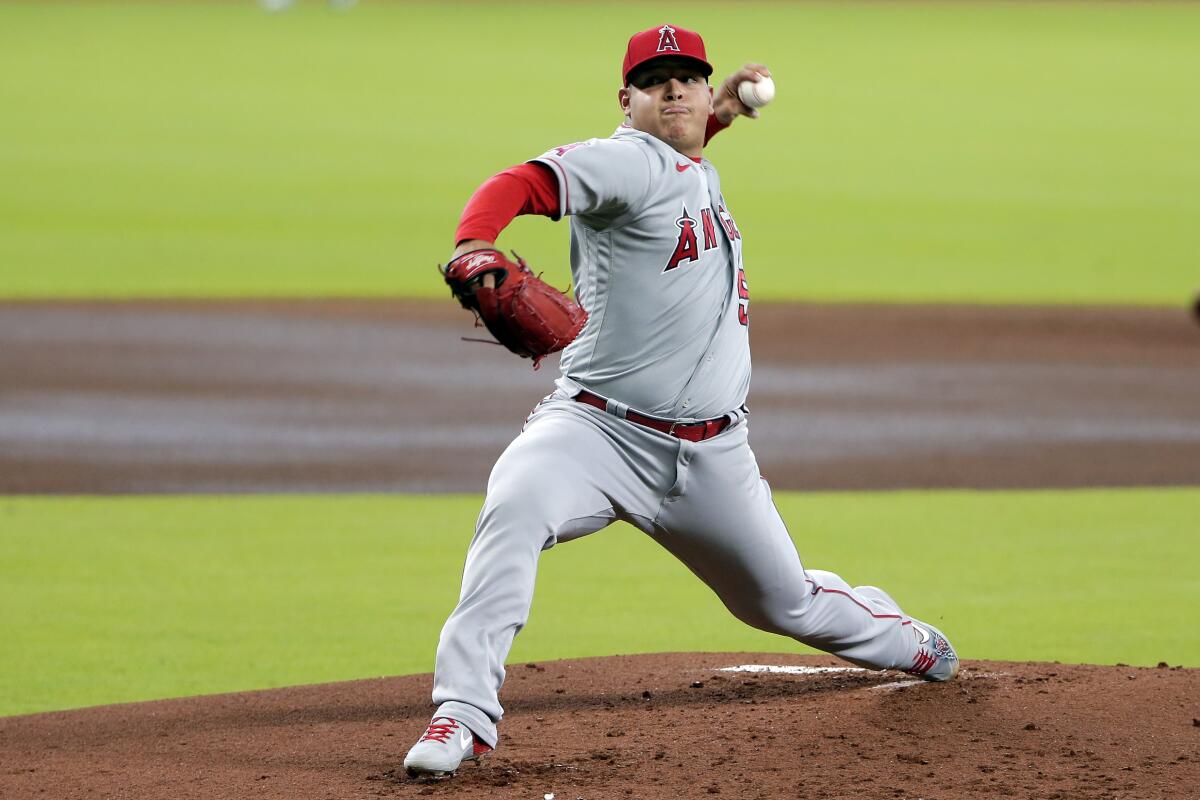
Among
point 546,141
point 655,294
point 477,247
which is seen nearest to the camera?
point 477,247

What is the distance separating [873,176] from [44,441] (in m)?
17.9

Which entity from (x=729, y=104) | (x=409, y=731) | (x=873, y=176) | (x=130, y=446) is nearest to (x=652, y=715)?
(x=409, y=731)

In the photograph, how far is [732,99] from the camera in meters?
5.18

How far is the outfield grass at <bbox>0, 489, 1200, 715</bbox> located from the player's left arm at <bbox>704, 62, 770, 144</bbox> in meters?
2.10

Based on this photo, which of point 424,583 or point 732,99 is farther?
point 424,583

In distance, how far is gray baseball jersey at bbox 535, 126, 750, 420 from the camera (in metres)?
4.55

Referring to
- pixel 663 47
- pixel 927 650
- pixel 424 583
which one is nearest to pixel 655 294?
pixel 663 47

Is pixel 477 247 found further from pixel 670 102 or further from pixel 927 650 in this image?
pixel 927 650

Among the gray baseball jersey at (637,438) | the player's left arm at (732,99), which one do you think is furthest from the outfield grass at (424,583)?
the player's left arm at (732,99)

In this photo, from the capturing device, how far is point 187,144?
28.5m

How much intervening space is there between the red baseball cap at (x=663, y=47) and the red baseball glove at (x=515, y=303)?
0.70m

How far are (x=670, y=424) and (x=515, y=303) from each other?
65cm

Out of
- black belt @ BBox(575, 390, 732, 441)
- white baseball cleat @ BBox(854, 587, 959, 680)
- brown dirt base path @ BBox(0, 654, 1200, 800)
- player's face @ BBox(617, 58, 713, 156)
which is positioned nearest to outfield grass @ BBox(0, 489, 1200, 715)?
brown dirt base path @ BBox(0, 654, 1200, 800)

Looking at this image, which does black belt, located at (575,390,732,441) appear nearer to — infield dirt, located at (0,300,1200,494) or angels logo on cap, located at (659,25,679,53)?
angels logo on cap, located at (659,25,679,53)
